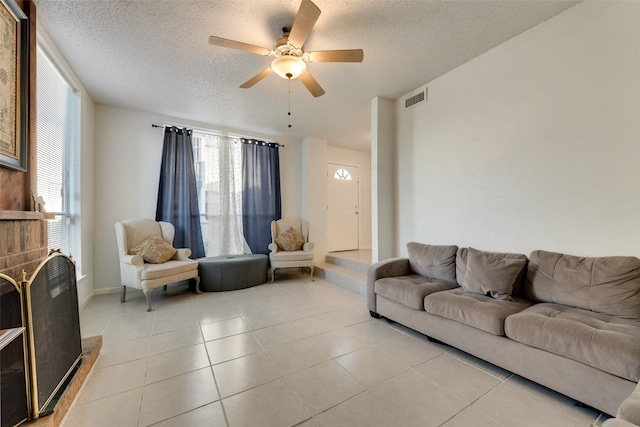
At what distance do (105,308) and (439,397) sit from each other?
367 centimetres

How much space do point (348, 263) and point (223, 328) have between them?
2.50 metres

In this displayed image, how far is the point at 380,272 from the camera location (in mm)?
2785

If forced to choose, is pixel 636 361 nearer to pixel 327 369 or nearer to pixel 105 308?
pixel 327 369

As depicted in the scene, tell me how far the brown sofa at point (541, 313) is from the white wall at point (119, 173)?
3.71 metres

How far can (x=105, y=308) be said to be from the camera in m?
3.06

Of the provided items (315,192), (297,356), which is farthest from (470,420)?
(315,192)

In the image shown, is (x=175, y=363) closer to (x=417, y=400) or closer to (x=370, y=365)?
(x=370, y=365)

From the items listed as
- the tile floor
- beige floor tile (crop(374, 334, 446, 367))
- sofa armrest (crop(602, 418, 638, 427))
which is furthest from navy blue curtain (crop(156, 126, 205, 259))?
sofa armrest (crop(602, 418, 638, 427))

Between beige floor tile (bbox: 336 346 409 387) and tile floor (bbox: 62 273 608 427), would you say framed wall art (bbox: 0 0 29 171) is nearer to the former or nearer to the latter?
tile floor (bbox: 62 273 608 427)

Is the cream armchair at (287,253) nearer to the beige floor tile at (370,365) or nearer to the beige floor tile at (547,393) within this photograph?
the beige floor tile at (370,365)

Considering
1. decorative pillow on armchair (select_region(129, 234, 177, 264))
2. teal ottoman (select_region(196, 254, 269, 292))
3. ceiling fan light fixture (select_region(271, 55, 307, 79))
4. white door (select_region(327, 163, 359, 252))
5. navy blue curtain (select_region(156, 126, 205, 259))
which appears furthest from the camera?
white door (select_region(327, 163, 359, 252))

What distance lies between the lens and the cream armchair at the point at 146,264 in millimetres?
3051

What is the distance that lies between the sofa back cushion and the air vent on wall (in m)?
2.16

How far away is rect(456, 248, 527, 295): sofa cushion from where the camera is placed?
2156mm
